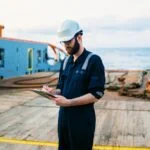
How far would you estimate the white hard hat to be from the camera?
328 cm

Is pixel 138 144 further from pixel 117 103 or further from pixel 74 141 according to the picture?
pixel 117 103

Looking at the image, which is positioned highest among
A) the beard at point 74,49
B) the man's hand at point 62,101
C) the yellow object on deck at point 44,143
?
the beard at point 74,49

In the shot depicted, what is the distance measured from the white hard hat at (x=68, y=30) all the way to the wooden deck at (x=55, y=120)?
2718 millimetres

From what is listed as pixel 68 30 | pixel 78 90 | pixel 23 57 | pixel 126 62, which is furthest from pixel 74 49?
pixel 126 62

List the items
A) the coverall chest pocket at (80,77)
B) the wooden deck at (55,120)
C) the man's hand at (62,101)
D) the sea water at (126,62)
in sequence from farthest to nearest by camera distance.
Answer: the sea water at (126,62) < the wooden deck at (55,120) < the coverall chest pocket at (80,77) < the man's hand at (62,101)

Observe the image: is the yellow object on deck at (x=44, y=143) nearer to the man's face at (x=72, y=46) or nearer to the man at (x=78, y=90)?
the man at (x=78, y=90)

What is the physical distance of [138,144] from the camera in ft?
19.2

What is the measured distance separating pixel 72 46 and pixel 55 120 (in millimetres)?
4461

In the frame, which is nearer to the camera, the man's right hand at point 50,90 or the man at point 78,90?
the man at point 78,90

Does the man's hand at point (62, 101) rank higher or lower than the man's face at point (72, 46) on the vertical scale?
lower

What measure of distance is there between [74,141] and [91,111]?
0.99 feet

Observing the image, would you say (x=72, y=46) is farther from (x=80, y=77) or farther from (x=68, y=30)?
(x=80, y=77)

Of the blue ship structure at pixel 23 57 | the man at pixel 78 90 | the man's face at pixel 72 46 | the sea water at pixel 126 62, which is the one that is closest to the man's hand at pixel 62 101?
the man at pixel 78 90

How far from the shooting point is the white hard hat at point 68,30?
3.28 meters
